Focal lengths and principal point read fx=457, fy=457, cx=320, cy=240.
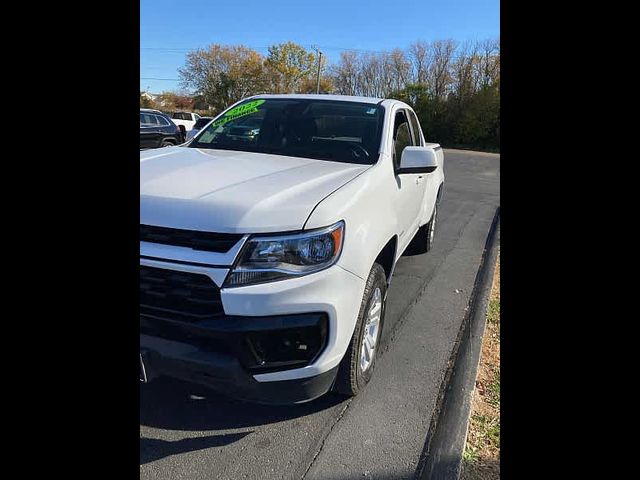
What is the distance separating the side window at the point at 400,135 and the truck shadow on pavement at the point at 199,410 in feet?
6.45

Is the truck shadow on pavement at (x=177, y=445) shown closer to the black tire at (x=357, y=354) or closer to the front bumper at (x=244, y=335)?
the front bumper at (x=244, y=335)

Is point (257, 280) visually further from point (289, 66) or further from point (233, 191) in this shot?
point (289, 66)

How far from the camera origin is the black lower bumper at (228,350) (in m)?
1.94

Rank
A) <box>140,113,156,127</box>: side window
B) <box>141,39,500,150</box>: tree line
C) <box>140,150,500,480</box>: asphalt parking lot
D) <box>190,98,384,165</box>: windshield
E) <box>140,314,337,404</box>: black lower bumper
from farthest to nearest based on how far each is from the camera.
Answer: <box>141,39,500,150</box>: tree line
<box>140,113,156,127</box>: side window
<box>190,98,384,165</box>: windshield
<box>140,150,500,480</box>: asphalt parking lot
<box>140,314,337,404</box>: black lower bumper

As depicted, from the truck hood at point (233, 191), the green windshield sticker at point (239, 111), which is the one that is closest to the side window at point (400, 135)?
the truck hood at point (233, 191)

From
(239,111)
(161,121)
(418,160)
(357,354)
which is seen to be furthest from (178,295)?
(161,121)

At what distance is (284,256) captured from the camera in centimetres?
205

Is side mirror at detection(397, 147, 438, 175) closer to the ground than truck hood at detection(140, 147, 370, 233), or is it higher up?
higher up

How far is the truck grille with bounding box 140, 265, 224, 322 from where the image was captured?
1.98 m

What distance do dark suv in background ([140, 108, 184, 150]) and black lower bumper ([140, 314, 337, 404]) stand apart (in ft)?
41.6


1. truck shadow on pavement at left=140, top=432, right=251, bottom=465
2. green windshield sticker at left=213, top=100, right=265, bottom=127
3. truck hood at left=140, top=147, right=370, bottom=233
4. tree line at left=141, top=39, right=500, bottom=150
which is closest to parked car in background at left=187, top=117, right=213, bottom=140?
green windshield sticker at left=213, top=100, right=265, bottom=127

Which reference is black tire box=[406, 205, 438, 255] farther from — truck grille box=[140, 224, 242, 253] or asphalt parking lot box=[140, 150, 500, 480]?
truck grille box=[140, 224, 242, 253]
